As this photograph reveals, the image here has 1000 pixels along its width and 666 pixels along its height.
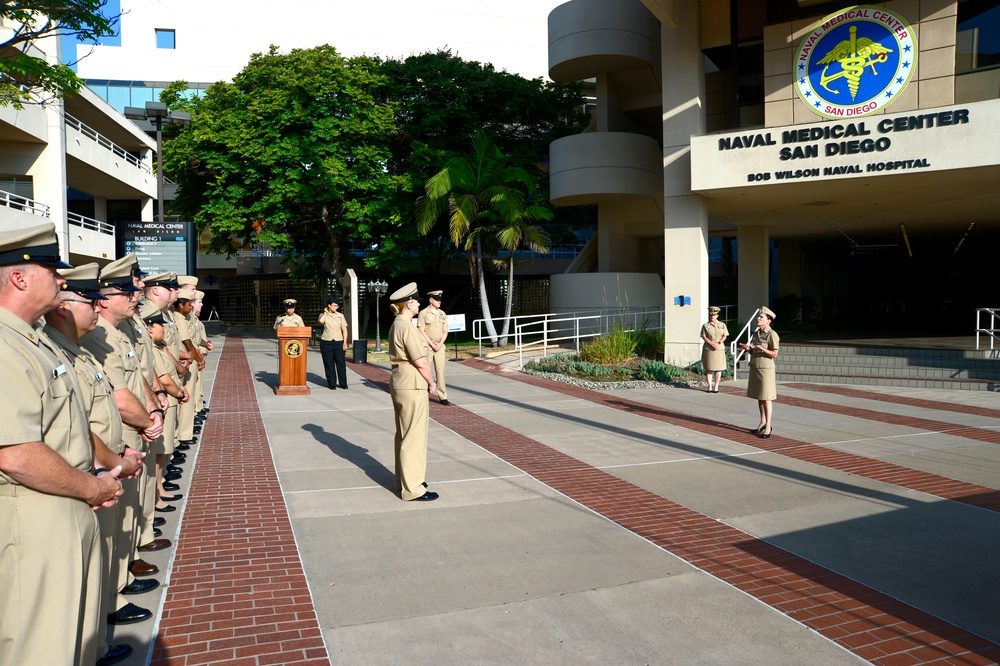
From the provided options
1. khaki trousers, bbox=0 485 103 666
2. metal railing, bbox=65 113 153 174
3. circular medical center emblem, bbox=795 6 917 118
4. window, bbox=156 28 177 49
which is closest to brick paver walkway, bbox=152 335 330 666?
khaki trousers, bbox=0 485 103 666

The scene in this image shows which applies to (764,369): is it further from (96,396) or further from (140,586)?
(96,396)

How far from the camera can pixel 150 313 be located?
7246mm

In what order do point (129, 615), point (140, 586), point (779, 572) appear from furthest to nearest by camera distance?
point (779, 572) < point (140, 586) < point (129, 615)

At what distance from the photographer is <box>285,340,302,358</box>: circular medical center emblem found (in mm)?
14211

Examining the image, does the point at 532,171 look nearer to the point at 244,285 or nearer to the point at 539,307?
the point at 539,307

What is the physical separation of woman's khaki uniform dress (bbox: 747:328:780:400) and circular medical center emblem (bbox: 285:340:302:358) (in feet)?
27.5

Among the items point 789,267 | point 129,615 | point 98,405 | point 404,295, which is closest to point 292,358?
point 404,295

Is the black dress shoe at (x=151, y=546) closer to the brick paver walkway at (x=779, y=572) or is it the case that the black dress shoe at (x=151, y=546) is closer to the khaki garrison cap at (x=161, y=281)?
the khaki garrison cap at (x=161, y=281)

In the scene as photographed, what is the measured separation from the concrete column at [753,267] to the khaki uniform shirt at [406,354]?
20194 mm

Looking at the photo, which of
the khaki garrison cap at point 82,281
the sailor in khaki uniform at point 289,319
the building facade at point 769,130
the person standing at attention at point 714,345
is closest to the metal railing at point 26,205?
the sailor in khaki uniform at point 289,319

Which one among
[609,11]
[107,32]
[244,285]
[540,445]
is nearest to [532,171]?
[609,11]

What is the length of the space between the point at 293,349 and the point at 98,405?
1042 cm

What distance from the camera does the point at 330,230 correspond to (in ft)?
91.7

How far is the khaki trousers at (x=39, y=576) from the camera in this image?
2.69m
